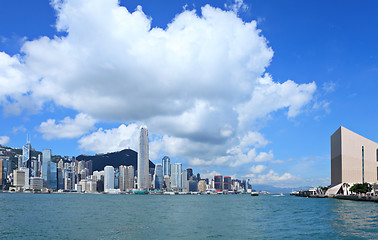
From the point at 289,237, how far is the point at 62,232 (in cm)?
2893

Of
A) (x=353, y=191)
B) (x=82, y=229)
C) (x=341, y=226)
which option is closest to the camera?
(x=82, y=229)

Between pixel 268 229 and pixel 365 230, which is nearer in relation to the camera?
pixel 365 230

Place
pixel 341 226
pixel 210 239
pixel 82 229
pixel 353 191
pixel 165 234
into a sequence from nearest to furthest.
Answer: pixel 210 239, pixel 165 234, pixel 82 229, pixel 341 226, pixel 353 191

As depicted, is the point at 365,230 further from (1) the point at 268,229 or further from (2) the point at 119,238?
(2) the point at 119,238

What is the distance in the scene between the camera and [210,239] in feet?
131

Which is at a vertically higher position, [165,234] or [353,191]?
[165,234]

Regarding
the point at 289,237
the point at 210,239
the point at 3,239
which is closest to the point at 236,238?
the point at 210,239

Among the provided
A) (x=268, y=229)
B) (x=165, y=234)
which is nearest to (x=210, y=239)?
(x=165, y=234)

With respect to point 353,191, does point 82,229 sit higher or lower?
higher

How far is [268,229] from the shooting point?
1981 inches

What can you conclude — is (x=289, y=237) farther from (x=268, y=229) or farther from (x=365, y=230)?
(x=365, y=230)

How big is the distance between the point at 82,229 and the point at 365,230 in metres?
38.3

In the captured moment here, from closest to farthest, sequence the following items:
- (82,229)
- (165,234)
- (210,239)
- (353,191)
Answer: (210,239) → (165,234) → (82,229) → (353,191)

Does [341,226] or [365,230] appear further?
[341,226]
